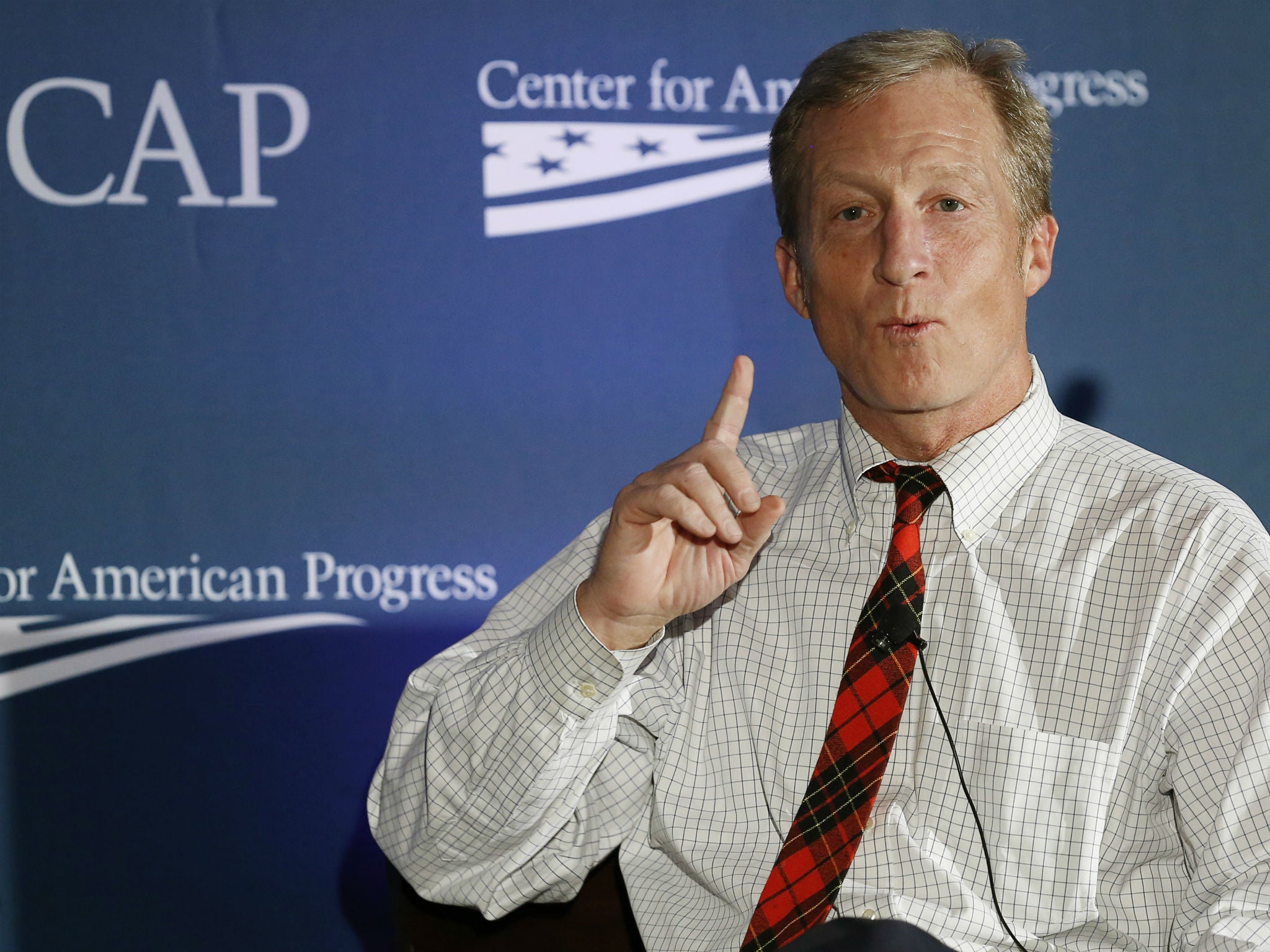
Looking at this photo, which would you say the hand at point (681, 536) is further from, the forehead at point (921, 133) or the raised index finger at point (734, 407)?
the forehead at point (921, 133)

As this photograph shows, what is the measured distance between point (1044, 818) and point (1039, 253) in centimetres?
79

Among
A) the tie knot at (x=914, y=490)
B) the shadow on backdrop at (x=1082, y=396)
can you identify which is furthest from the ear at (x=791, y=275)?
the shadow on backdrop at (x=1082, y=396)

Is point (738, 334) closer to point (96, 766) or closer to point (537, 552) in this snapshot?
point (537, 552)

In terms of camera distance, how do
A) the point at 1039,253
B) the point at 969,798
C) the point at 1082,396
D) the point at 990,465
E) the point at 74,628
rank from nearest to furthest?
1. the point at 969,798
2. the point at 990,465
3. the point at 1039,253
4. the point at 74,628
5. the point at 1082,396

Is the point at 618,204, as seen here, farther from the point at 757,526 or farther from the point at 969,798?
the point at 969,798

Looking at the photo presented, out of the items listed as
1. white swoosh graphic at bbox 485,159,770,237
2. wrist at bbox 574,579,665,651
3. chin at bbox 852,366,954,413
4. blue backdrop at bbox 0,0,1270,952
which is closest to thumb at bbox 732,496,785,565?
wrist at bbox 574,579,665,651

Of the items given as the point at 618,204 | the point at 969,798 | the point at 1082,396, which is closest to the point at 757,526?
the point at 969,798

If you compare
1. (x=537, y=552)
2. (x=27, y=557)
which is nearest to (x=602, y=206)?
(x=537, y=552)

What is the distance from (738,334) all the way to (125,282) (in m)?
1.19

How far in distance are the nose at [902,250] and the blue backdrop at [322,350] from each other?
33.0 inches

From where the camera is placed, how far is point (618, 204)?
94.3 inches

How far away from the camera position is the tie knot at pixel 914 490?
5.27ft

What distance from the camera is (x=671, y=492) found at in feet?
4.53

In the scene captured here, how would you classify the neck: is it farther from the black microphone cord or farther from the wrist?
the wrist
